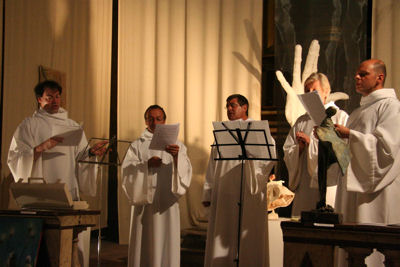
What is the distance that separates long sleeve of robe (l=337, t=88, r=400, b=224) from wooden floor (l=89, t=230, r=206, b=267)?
3.06 m

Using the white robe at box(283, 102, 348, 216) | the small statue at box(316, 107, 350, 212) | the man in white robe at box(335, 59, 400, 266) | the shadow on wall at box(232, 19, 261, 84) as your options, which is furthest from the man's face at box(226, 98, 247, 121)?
the shadow on wall at box(232, 19, 261, 84)

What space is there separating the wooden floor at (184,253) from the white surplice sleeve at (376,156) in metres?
3.22

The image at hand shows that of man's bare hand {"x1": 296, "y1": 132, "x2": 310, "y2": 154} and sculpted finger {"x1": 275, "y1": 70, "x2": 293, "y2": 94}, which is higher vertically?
sculpted finger {"x1": 275, "y1": 70, "x2": 293, "y2": 94}

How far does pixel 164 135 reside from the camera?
16.7 feet

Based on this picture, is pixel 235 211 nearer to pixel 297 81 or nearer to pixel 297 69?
pixel 297 81

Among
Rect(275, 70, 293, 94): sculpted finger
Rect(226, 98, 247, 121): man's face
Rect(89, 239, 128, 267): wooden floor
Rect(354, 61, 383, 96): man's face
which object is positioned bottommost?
Rect(89, 239, 128, 267): wooden floor

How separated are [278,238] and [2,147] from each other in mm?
3346

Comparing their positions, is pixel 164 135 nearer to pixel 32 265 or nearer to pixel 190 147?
pixel 32 265

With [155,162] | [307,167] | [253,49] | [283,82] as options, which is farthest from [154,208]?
[253,49]

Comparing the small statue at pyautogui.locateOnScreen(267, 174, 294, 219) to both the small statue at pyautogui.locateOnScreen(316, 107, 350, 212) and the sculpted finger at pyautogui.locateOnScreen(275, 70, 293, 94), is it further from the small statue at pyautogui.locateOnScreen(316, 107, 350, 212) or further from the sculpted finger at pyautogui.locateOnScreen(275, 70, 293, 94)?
the small statue at pyautogui.locateOnScreen(316, 107, 350, 212)

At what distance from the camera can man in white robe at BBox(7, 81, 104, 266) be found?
17.4ft

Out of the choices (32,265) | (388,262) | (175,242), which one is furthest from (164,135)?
(388,262)

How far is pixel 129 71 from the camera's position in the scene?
8.63 m

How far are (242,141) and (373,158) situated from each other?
3.52ft
